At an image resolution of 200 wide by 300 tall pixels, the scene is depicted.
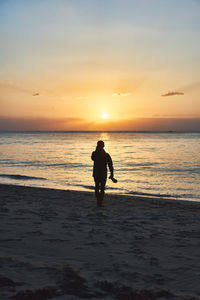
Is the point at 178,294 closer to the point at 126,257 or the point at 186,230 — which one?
the point at 126,257

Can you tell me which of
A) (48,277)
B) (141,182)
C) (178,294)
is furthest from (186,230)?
(141,182)

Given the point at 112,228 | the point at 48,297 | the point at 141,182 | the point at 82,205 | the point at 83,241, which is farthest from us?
the point at 141,182

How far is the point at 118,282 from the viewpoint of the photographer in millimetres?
3852

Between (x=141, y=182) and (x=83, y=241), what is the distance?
12.8 m

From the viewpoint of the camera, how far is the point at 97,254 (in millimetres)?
4914

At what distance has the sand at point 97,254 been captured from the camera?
3.62 meters

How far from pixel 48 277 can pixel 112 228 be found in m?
3.03

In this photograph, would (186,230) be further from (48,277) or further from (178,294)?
(48,277)

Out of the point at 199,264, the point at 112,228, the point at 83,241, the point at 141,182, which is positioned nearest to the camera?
the point at 199,264

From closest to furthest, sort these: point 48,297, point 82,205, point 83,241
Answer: point 48,297 < point 83,241 < point 82,205

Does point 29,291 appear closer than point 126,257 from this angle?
Yes

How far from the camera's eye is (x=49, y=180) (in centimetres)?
1905

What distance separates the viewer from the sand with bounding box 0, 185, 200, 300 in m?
3.62

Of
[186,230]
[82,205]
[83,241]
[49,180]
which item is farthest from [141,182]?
[83,241]
